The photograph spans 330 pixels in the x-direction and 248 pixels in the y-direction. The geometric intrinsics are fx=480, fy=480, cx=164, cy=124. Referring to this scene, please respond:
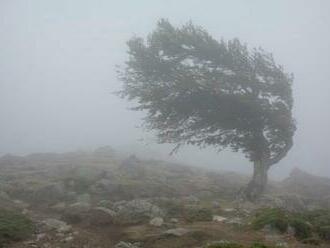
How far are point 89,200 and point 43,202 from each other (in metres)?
2.51

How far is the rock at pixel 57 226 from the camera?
61.3 ft

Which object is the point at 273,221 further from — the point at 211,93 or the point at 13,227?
the point at 211,93

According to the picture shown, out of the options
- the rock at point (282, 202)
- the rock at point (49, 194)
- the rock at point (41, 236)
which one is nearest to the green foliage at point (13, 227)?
the rock at point (41, 236)

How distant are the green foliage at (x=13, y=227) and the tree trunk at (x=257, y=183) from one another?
17.2 m

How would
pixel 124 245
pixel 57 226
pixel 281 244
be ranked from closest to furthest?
pixel 281 244, pixel 124 245, pixel 57 226

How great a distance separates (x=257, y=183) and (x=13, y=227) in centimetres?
2042

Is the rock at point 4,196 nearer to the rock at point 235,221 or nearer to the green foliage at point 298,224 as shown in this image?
the rock at point 235,221

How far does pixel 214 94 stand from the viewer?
33625mm

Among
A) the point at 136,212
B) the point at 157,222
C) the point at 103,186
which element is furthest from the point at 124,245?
the point at 103,186

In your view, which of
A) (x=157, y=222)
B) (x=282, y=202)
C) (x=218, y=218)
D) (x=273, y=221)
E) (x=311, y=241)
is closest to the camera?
(x=311, y=241)

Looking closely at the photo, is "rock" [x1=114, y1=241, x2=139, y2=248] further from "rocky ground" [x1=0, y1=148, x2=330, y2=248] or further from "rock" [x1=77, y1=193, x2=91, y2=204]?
"rock" [x1=77, y1=193, x2=91, y2=204]

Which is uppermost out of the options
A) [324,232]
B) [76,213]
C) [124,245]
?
[324,232]

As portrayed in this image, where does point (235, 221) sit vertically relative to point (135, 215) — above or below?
above

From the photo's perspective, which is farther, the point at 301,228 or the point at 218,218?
the point at 218,218
